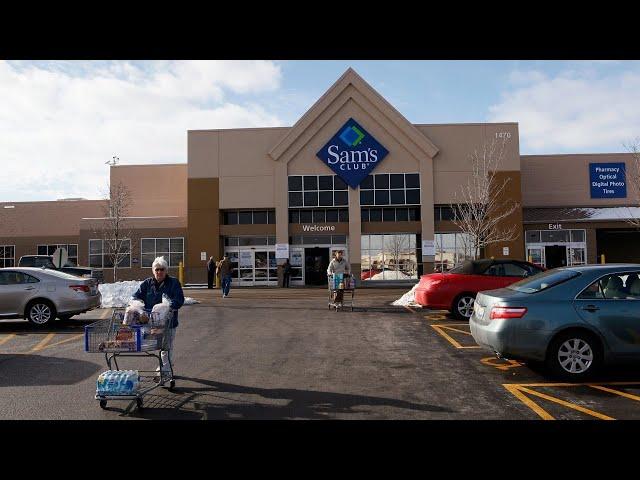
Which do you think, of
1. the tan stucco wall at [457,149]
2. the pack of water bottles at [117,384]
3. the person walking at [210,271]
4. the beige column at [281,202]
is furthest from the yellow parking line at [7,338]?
the tan stucco wall at [457,149]

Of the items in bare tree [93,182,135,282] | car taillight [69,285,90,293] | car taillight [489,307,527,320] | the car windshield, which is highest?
bare tree [93,182,135,282]

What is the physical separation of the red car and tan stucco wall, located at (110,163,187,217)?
1020 inches

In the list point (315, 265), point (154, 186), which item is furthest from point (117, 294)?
point (154, 186)

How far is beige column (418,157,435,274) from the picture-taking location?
107 feet

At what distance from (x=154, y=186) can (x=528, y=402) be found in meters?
33.8

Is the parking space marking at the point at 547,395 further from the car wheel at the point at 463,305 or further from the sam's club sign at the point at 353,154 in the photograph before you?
the sam's club sign at the point at 353,154

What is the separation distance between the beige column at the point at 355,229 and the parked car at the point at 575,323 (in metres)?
24.7

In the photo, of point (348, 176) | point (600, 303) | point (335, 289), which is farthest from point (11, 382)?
point (348, 176)

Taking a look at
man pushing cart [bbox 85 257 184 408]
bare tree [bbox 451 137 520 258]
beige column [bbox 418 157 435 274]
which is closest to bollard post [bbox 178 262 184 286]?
beige column [bbox 418 157 435 274]

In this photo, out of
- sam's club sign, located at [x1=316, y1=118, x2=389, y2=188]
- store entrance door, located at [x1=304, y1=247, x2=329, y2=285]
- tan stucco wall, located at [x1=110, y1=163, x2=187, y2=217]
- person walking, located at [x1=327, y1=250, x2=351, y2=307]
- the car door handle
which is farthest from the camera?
tan stucco wall, located at [x1=110, y1=163, x2=187, y2=217]

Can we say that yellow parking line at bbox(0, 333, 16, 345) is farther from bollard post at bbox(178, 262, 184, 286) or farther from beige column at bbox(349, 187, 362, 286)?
A: beige column at bbox(349, 187, 362, 286)

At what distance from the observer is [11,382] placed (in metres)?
7.94

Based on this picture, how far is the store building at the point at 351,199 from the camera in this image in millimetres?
32781
